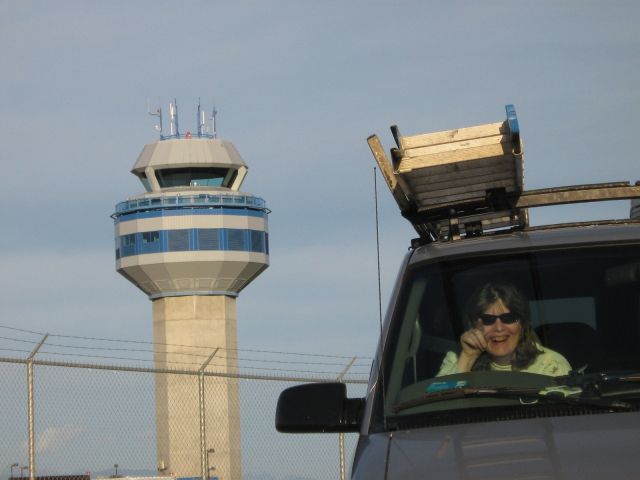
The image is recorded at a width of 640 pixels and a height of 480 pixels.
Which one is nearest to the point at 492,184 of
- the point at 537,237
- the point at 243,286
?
the point at 537,237

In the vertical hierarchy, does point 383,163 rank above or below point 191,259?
below

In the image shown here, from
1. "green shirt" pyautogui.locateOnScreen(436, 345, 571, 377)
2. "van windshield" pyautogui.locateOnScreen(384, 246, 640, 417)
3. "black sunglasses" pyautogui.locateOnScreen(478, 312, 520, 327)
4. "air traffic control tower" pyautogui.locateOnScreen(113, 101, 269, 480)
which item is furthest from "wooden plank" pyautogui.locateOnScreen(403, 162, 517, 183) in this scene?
"air traffic control tower" pyautogui.locateOnScreen(113, 101, 269, 480)

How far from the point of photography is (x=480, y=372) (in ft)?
16.7

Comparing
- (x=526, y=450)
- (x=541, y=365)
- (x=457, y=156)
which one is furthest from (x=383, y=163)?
(x=526, y=450)

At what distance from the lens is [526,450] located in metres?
4.34

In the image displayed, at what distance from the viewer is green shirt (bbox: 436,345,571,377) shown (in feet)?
17.0

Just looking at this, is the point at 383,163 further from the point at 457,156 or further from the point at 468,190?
the point at 468,190

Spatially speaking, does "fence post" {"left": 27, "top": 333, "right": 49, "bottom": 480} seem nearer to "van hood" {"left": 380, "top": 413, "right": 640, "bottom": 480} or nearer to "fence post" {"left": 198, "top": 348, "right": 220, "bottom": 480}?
"fence post" {"left": 198, "top": 348, "right": 220, "bottom": 480}

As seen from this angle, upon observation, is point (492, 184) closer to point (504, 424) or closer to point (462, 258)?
point (462, 258)

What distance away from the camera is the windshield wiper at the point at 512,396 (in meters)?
4.70

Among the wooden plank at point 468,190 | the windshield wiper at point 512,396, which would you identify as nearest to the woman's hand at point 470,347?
the windshield wiper at point 512,396

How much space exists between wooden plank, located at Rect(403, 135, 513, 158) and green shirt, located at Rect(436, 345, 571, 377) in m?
1.14

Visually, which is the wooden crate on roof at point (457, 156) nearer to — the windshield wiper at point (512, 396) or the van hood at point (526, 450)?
the windshield wiper at point (512, 396)

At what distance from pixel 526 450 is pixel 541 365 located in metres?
0.90
